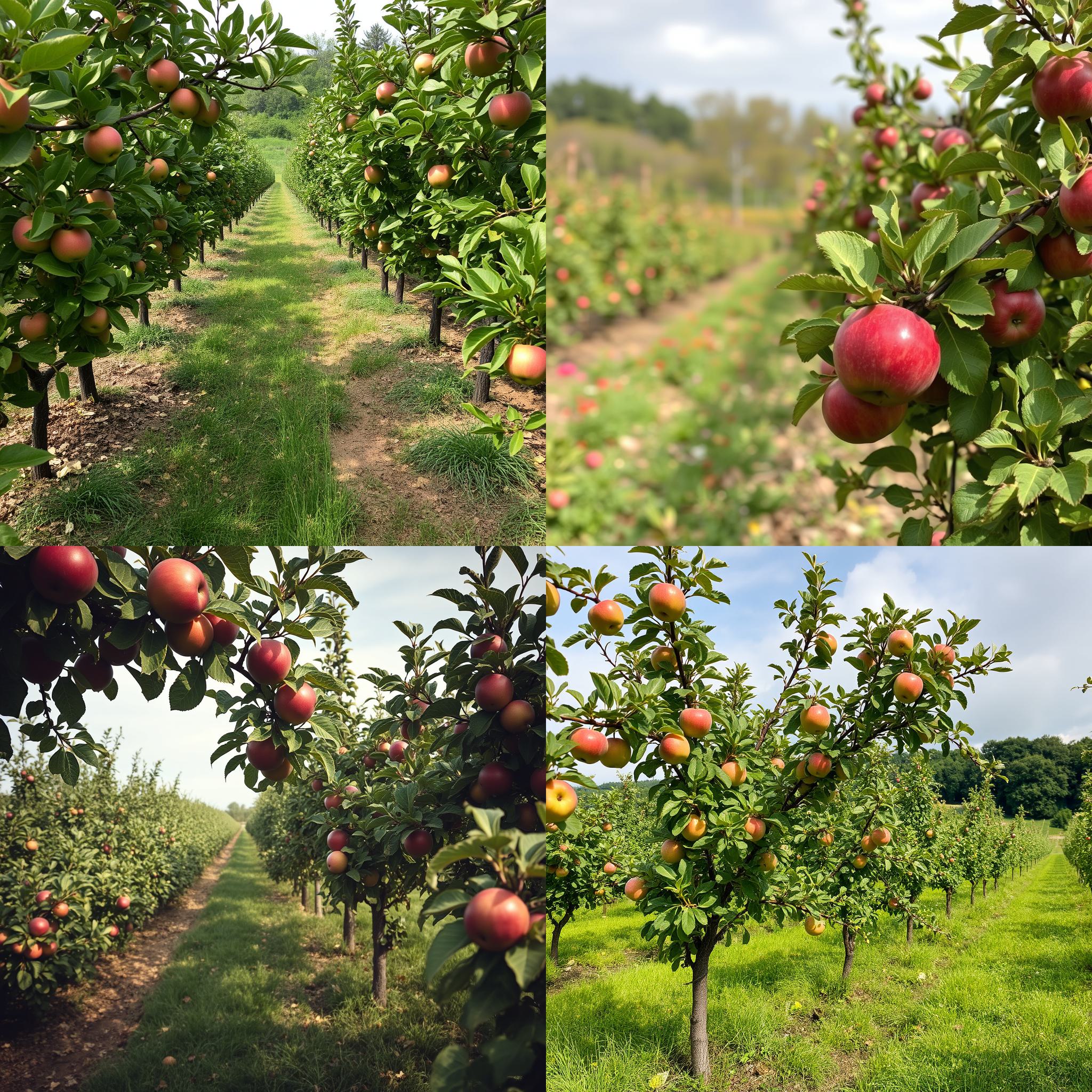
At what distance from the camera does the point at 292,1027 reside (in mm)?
2035

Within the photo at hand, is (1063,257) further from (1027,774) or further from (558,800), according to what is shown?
(1027,774)

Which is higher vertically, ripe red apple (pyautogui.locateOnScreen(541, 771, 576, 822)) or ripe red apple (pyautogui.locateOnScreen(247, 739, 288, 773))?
ripe red apple (pyautogui.locateOnScreen(247, 739, 288, 773))

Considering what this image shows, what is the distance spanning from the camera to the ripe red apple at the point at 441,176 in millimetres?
2641

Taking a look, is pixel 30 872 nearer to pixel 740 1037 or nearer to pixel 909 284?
pixel 740 1037

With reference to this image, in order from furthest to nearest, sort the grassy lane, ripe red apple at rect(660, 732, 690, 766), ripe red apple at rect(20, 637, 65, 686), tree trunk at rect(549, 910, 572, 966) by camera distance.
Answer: tree trunk at rect(549, 910, 572, 966), ripe red apple at rect(660, 732, 690, 766), the grassy lane, ripe red apple at rect(20, 637, 65, 686)

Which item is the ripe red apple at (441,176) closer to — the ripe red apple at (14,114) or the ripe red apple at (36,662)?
the ripe red apple at (14,114)

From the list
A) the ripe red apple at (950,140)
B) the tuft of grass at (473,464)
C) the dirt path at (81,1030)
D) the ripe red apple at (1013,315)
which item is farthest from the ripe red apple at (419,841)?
the ripe red apple at (950,140)

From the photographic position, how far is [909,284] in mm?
1083

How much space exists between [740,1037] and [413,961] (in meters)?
2.21

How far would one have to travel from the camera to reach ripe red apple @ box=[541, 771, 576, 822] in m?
1.58

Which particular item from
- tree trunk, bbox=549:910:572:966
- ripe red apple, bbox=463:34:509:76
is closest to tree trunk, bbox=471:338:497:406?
ripe red apple, bbox=463:34:509:76

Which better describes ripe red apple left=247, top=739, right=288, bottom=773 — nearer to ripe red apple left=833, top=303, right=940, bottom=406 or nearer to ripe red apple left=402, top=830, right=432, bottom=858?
ripe red apple left=402, top=830, right=432, bottom=858

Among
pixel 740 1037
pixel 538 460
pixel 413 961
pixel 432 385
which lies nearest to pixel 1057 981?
pixel 740 1037

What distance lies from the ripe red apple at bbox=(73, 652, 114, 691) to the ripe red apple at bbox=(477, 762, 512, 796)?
37.6 inches
